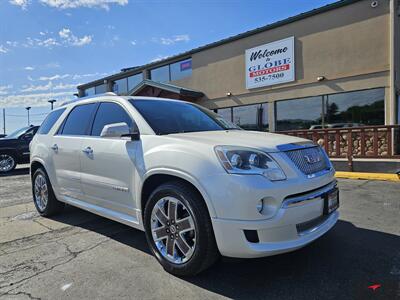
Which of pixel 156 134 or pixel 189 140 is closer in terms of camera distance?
pixel 189 140

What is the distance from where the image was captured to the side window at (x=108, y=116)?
3854mm

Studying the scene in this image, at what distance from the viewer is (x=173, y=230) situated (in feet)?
10.2

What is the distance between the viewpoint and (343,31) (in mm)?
12148

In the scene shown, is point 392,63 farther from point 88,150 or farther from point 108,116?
point 88,150

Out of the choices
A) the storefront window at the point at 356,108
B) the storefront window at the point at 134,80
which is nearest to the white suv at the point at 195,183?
the storefront window at the point at 356,108

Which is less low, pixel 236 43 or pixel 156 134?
pixel 236 43

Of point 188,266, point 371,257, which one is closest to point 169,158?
point 188,266

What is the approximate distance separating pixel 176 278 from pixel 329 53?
12.1m

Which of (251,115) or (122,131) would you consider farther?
(251,115)

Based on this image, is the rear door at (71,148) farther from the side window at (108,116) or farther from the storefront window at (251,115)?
the storefront window at (251,115)

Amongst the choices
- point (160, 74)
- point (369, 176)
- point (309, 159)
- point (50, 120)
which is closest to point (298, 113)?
point (369, 176)

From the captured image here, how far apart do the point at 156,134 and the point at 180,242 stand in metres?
1.14

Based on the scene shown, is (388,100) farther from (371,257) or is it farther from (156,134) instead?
(156,134)

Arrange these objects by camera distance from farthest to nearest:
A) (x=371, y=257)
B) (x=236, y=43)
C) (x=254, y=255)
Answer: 1. (x=236, y=43)
2. (x=371, y=257)
3. (x=254, y=255)
